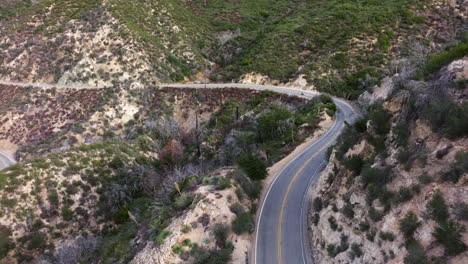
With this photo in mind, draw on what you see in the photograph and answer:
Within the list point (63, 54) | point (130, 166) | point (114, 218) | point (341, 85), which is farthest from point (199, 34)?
point (114, 218)

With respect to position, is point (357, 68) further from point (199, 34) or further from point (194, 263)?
point (194, 263)

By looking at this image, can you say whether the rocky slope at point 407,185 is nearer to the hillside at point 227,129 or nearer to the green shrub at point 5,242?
the hillside at point 227,129

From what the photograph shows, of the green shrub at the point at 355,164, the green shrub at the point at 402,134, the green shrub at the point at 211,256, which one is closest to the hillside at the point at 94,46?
the green shrub at the point at 211,256

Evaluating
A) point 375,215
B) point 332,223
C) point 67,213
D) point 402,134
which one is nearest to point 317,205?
point 332,223

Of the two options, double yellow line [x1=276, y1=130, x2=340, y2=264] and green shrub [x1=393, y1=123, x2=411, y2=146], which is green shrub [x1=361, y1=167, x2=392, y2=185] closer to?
green shrub [x1=393, y1=123, x2=411, y2=146]

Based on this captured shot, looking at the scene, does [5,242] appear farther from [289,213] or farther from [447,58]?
[447,58]
